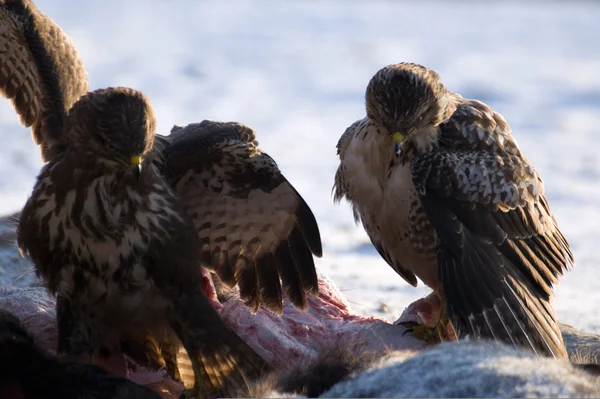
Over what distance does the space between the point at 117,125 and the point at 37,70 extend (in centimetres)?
139

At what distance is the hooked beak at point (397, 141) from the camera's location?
5536 millimetres

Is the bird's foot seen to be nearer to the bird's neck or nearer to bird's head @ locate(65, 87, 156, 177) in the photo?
the bird's neck

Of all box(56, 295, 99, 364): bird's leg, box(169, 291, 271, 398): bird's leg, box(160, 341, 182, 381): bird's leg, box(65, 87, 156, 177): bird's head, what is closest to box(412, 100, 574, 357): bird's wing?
box(169, 291, 271, 398): bird's leg

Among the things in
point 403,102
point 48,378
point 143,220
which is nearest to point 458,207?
point 403,102

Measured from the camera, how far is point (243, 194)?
5777 millimetres

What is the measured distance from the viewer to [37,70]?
598 cm

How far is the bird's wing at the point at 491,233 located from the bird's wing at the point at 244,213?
0.68 meters

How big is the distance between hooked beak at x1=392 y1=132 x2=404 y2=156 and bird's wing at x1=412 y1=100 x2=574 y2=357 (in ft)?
0.52

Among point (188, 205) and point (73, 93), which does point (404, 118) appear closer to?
point (188, 205)

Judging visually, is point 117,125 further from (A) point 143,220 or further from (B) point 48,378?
(B) point 48,378

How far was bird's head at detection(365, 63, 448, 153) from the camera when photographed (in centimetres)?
562

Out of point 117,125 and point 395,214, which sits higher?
point 117,125

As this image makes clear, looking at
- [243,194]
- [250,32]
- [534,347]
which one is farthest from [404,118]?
[250,32]

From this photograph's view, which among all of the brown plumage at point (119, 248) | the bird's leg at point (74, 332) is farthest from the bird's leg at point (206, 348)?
the bird's leg at point (74, 332)
